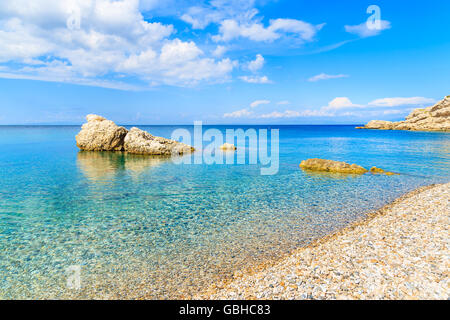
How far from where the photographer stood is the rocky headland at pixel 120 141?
1702 inches

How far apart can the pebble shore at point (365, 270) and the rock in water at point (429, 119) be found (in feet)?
460

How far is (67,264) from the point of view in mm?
9102

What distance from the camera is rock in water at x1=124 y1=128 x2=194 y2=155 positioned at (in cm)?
4288

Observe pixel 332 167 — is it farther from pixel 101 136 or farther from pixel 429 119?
pixel 429 119

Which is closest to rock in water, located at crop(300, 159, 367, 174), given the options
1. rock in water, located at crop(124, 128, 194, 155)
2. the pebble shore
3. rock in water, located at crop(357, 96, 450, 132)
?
the pebble shore

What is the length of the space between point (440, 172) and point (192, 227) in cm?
2893

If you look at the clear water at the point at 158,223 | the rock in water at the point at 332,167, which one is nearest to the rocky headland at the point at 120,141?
the clear water at the point at 158,223

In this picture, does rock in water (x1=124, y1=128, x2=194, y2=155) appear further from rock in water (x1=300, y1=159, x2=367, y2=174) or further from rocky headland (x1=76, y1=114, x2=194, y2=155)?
rock in water (x1=300, y1=159, x2=367, y2=174)

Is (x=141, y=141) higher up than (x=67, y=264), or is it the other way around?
(x=141, y=141)

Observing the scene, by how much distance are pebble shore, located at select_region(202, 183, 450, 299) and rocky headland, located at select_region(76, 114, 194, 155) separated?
36.3m

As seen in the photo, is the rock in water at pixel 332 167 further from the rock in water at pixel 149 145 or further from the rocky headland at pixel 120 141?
the rocky headland at pixel 120 141

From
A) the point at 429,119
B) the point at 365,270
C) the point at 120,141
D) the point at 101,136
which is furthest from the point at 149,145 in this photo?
the point at 429,119

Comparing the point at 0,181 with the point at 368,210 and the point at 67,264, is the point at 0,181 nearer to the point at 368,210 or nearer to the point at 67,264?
the point at 67,264
